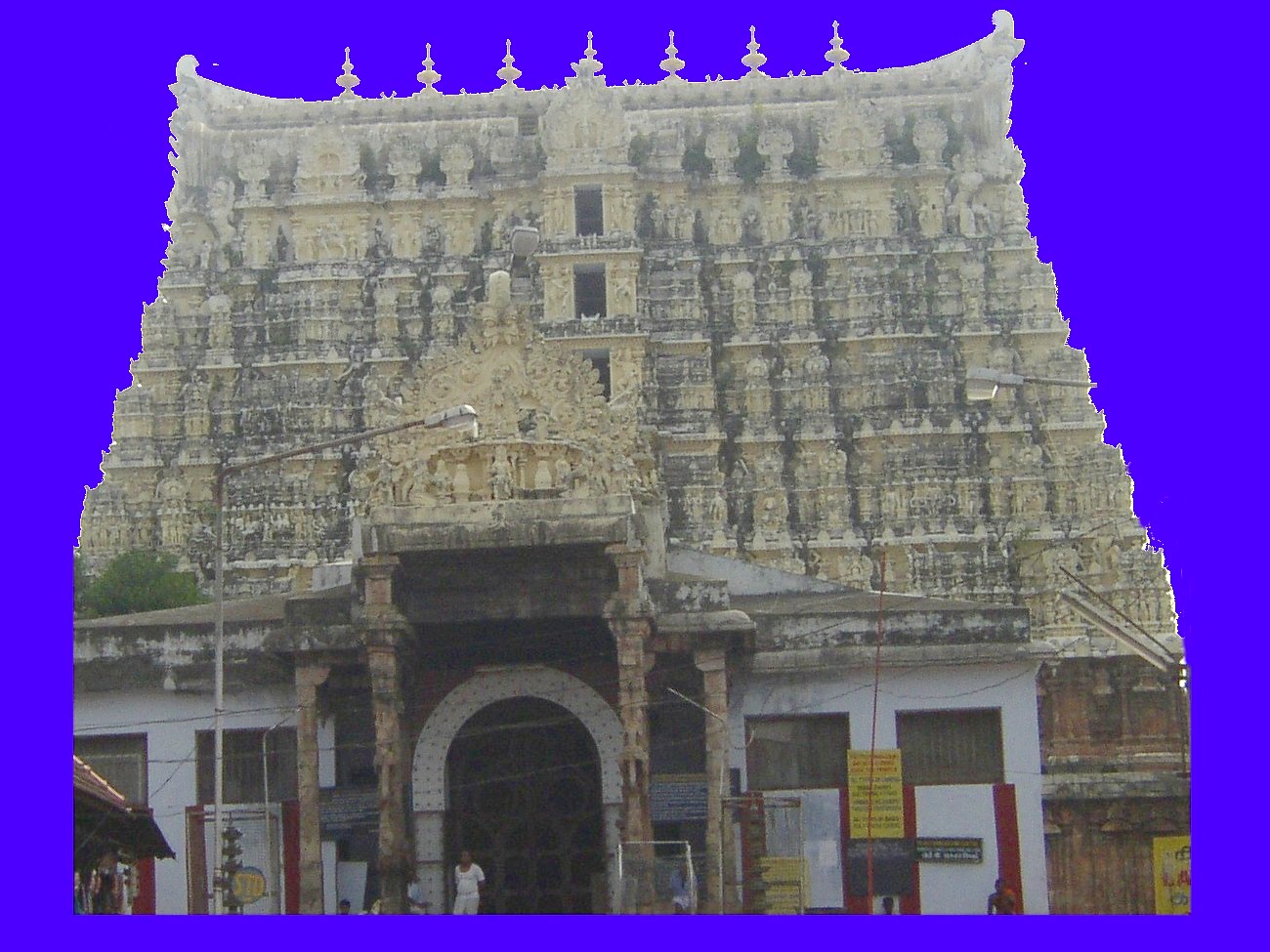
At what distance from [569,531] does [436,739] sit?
4469 millimetres

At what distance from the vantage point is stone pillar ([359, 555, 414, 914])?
30641 mm

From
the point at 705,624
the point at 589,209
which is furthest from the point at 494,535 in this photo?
the point at 589,209

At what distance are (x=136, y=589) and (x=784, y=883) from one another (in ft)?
88.0

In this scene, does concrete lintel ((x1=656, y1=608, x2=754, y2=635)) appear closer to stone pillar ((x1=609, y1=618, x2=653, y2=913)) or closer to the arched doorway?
stone pillar ((x1=609, y1=618, x2=653, y2=913))

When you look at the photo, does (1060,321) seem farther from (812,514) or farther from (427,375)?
(427,375)

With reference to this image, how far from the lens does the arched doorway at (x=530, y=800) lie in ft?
108

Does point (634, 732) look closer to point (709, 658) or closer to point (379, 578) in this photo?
point (709, 658)

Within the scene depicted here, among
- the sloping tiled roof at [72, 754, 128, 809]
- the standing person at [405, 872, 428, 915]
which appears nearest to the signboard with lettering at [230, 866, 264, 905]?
the sloping tiled roof at [72, 754, 128, 809]

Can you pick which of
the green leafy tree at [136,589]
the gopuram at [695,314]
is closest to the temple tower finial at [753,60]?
the gopuram at [695,314]

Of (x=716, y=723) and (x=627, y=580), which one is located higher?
(x=627, y=580)

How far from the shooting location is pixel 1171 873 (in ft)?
118

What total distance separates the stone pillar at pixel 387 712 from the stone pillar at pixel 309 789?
1.10 m

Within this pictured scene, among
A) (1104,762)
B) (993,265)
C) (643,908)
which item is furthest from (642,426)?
(643,908)

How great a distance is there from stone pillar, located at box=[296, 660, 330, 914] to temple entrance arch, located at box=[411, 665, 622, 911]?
6.71 feet
